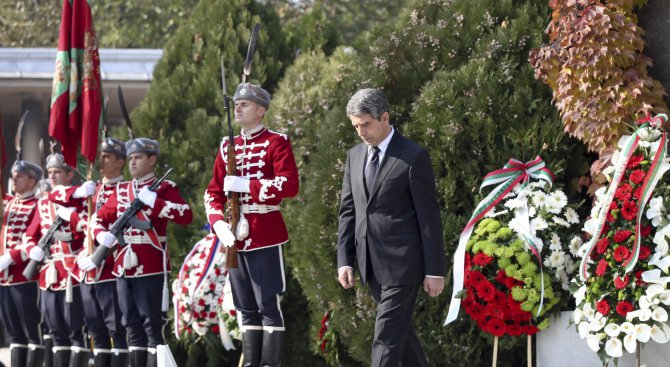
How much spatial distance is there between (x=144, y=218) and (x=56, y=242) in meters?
1.74

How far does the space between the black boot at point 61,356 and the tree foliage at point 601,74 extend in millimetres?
4721

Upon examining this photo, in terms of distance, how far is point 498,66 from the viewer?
299 inches

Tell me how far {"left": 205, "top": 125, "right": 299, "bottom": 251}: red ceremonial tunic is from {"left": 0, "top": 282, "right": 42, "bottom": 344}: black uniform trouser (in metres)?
3.61

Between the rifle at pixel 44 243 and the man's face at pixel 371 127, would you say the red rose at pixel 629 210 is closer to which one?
the man's face at pixel 371 127

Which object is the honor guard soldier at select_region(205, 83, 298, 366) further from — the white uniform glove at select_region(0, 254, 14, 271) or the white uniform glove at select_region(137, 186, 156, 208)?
the white uniform glove at select_region(0, 254, 14, 271)

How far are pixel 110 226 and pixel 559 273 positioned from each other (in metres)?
3.33

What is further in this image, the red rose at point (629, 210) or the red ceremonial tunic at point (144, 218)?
the red ceremonial tunic at point (144, 218)

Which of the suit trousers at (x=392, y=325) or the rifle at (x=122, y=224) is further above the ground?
the rifle at (x=122, y=224)

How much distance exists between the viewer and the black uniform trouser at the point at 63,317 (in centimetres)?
930

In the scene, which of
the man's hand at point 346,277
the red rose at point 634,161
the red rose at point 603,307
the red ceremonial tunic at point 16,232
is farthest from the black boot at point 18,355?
the red rose at point 634,161

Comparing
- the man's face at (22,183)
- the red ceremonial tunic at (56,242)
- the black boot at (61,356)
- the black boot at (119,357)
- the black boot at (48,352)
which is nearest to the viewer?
the black boot at (119,357)

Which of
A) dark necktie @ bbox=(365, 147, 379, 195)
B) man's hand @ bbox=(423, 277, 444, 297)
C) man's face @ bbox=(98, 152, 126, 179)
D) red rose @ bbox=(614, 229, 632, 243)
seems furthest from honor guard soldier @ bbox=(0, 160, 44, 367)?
red rose @ bbox=(614, 229, 632, 243)

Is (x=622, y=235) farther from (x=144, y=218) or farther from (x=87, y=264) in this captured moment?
(x=87, y=264)

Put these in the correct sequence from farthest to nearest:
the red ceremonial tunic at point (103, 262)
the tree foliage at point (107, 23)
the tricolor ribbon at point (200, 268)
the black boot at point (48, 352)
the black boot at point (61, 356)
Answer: the tree foliage at point (107, 23) < the black boot at point (48, 352) < the black boot at point (61, 356) < the tricolor ribbon at point (200, 268) < the red ceremonial tunic at point (103, 262)
